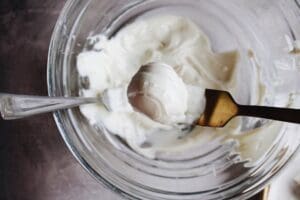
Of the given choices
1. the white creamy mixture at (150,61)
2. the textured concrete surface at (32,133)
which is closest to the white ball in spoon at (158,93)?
the white creamy mixture at (150,61)

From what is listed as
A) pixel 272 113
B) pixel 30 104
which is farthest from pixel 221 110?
pixel 30 104

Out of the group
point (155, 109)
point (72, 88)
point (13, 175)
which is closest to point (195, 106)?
point (155, 109)

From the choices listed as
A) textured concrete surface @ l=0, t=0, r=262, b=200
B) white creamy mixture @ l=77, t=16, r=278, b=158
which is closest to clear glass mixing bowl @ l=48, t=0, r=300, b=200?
white creamy mixture @ l=77, t=16, r=278, b=158

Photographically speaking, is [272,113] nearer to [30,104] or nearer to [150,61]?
[150,61]

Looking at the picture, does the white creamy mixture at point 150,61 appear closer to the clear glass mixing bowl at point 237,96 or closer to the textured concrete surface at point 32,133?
the clear glass mixing bowl at point 237,96

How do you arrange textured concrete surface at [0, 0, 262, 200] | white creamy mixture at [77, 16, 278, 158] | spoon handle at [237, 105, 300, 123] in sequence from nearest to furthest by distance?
spoon handle at [237, 105, 300, 123]
white creamy mixture at [77, 16, 278, 158]
textured concrete surface at [0, 0, 262, 200]

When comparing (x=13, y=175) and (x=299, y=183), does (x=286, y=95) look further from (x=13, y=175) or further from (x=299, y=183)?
(x=13, y=175)

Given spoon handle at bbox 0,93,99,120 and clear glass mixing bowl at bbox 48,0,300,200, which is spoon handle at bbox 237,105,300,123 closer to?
clear glass mixing bowl at bbox 48,0,300,200
